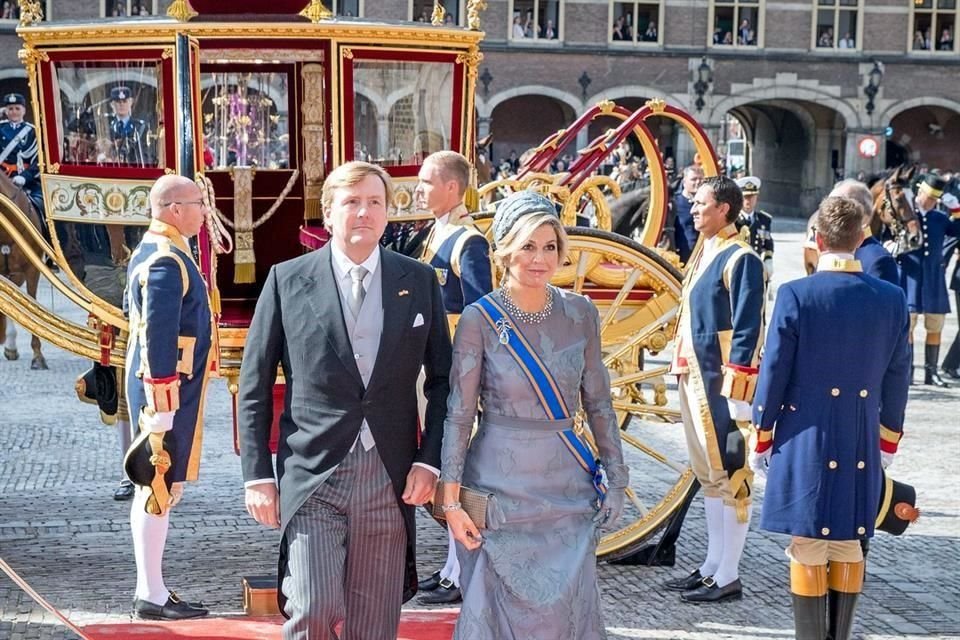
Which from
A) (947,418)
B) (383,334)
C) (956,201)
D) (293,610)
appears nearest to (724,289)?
(383,334)

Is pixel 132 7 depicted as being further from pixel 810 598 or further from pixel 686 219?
pixel 810 598

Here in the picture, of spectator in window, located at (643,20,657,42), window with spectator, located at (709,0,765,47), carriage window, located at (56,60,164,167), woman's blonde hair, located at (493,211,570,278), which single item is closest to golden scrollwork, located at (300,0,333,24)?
carriage window, located at (56,60,164,167)

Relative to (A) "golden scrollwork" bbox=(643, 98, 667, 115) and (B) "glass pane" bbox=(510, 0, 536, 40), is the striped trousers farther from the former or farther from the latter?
(B) "glass pane" bbox=(510, 0, 536, 40)

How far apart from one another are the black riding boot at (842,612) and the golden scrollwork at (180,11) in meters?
3.13

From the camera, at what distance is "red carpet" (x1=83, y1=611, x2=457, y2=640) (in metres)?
4.74

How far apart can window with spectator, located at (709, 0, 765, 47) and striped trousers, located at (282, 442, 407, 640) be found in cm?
3046

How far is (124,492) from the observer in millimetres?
7188

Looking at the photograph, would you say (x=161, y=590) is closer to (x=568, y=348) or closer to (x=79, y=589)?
(x=79, y=589)

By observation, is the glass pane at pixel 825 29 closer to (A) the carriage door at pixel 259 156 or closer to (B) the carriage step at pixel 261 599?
(A) the carriage door at pixel 259 156

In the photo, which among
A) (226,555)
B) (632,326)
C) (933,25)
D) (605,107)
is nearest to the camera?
(226,555)

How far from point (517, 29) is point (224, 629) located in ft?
93.8

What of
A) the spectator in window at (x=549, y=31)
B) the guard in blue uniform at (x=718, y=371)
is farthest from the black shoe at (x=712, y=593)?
the spectator in window at (x=549, y=31)

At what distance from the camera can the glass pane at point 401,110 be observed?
5836 millimetres

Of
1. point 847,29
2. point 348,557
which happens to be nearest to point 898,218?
point 348,557
